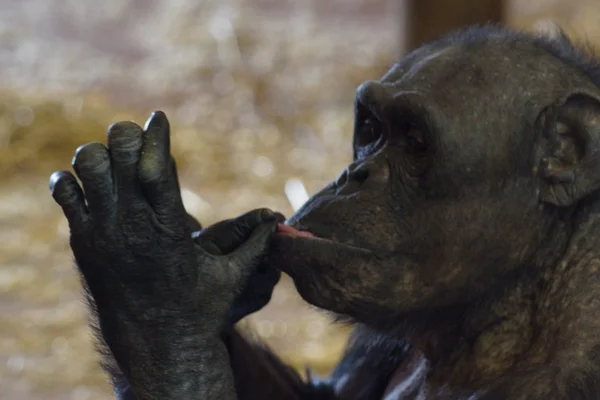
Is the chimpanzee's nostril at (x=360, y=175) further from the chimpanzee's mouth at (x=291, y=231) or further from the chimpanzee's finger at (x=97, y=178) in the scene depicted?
the chimpanzee's finger at (x=97, y=178)

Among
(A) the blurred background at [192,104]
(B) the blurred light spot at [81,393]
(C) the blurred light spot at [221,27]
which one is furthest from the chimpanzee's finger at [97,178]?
(C) the blurred light spot at [221,27]

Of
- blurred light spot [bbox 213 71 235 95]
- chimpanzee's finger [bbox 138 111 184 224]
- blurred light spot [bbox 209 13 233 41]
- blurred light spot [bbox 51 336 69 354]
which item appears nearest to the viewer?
chimpanzee's finger [bbox 138 111 184 224]

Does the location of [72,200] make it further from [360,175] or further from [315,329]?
[315,329]

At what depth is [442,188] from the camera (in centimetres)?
161

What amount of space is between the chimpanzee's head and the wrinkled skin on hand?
0.11 metres

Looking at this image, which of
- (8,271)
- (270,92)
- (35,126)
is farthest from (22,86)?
(8,271)

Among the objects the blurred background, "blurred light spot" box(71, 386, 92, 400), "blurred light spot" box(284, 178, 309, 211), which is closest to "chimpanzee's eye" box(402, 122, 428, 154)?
the blurred background

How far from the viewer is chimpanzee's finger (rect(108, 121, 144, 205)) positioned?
4.85ft

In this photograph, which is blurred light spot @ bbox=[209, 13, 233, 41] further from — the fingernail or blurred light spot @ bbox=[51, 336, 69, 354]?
the fingernail

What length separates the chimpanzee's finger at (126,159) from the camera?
1478mm

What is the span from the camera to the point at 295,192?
14.4 feet

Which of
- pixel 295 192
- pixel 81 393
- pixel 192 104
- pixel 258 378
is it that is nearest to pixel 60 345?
pixel 81 393

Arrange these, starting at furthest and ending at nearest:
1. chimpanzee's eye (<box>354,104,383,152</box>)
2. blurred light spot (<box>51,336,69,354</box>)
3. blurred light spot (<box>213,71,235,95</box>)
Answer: blurred light spot (<box>213,71,235,95</box>) → blurred light spot (<box>51,336,69,354</box>) → chimpanzee's eye (<box>354,104,383,152</box>)

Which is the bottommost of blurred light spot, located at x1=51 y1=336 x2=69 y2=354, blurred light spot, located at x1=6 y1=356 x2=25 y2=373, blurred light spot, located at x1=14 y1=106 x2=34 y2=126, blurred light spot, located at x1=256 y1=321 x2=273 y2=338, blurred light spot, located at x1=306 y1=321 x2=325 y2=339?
blurred light spot, located at x1=306 y1=321 x2=325 y2=339
